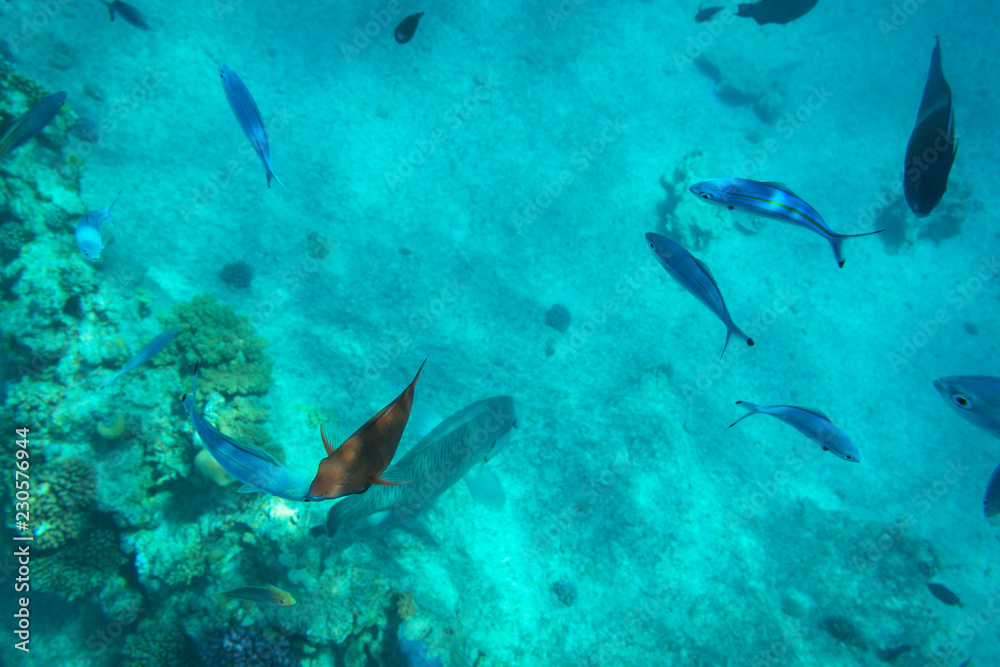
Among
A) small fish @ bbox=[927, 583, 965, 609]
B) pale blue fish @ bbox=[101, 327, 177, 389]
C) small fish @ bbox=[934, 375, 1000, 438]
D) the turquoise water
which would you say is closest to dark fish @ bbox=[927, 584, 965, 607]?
small fish @ bbox=[927, 583, 965, 609]

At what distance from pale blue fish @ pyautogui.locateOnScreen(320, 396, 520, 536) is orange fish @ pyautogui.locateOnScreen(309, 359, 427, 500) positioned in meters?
2.24

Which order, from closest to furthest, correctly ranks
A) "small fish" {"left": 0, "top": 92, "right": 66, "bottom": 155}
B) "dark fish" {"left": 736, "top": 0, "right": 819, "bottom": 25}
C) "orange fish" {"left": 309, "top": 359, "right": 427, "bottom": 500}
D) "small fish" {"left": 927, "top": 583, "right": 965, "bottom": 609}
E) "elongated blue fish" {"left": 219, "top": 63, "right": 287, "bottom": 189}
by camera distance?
1. "orange fish" {"left": 309, "top": 359, "right": 427, "bottom": 500}
2. "elongated blue fish" {"left": 219, "top": 63, "right": 287, "bottom": 189}
3. "small fish" {"left": 0, "top": 92, "right": 66, "bottom": 155}
4. "small fish" {"left": 927, "top": 583, "right": 965, "bottom": 609}
5. "dark fish" {"left": 736, "top": 0, "right": 819, "bottom": 25}

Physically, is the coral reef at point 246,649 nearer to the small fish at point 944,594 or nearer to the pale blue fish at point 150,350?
the pale blue fish at point 150,350

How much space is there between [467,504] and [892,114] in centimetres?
2526

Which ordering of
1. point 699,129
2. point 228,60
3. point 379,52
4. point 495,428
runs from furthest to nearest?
point 699,129 < point 379,52 < point 228,60 < point 495,428

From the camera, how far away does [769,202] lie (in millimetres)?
2715

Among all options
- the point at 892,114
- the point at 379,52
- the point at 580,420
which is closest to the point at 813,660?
the point at 580,420

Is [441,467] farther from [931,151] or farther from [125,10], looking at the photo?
[125,10]

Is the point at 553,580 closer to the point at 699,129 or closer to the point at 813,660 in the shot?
the point at 813,660

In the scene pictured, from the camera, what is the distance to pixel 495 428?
452 cm

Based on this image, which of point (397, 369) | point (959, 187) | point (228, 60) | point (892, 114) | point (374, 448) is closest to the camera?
point (374, 448)

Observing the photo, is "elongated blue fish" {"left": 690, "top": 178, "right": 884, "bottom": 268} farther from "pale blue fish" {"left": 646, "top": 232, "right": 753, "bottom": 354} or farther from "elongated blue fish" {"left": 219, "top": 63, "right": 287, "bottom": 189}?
"elongated blue fish" {"left": 219, "top": 63, "right": 287, "bottom": 189}

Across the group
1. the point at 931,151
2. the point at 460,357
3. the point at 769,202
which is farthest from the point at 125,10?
the point at 931,151

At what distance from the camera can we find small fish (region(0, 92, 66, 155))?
14.0ft
